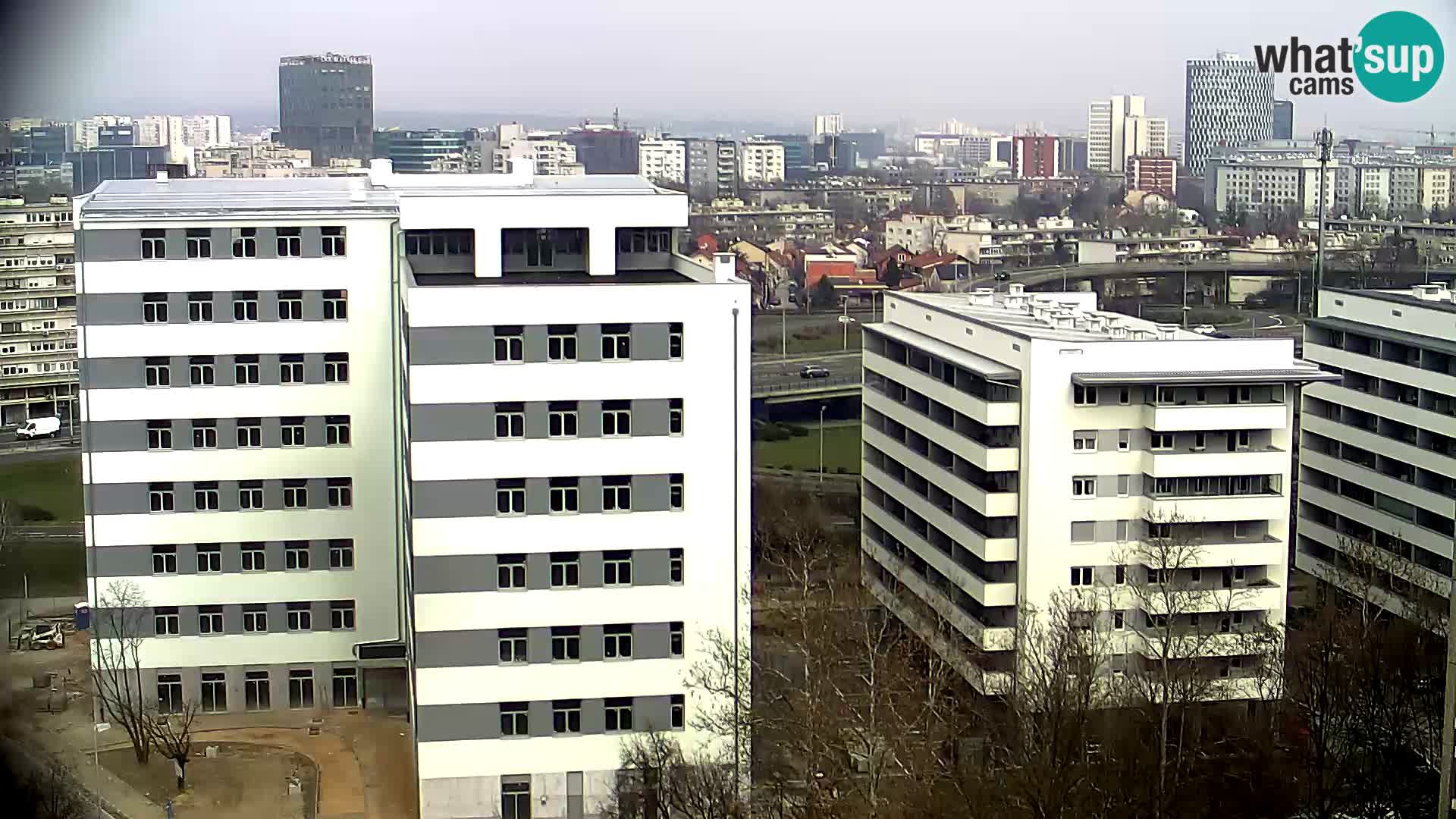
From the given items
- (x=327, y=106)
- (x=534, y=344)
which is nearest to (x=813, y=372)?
(x=534, y=344)

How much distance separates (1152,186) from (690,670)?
714 inches

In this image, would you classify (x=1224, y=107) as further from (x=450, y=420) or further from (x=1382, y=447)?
(x=450, y=420)

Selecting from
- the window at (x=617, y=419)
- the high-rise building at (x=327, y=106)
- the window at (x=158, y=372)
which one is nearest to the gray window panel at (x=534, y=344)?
the window at (x=617, y=419)

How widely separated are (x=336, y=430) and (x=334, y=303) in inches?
18.2

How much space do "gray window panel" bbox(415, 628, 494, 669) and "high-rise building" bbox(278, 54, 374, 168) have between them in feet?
52.1

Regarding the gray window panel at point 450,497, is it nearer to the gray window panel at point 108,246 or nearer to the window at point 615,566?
the window at point 615,566

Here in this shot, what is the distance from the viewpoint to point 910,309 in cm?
761

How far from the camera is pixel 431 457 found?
500 centimetres

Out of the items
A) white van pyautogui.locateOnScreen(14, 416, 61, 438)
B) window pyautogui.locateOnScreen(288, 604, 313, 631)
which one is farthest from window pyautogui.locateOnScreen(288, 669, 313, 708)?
white van pyautogui.locateOnScreen(14, 416, 61, 438)

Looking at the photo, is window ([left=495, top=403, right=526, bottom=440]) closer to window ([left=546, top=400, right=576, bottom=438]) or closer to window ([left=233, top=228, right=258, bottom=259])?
window ([left=546, top=400, right=576, bottom=438])

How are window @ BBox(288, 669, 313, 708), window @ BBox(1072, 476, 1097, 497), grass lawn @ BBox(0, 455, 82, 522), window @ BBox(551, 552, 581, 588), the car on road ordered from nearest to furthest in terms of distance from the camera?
window @ BBox(551, 552, 581, 588) → window @ BBox(1072, 476, 1097, 497) → window @ BBox(288, 669, 313, 708) → grass lawn @ BBox(0, 455, 82, 522) → the car on road

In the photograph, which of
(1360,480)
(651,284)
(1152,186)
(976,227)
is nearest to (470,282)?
(651,284)

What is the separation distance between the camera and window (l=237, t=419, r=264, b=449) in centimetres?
627

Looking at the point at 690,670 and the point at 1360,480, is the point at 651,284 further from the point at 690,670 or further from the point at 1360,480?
the point at 1360,480
